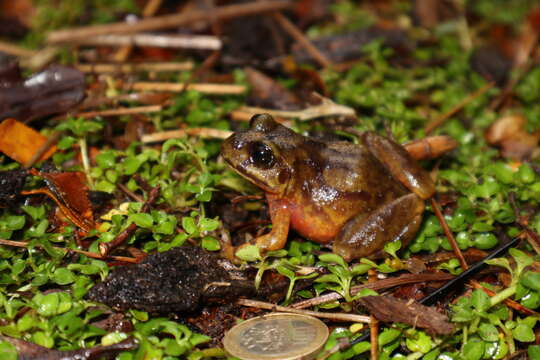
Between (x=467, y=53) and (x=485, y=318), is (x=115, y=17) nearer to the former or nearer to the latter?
(x=467, y=53)

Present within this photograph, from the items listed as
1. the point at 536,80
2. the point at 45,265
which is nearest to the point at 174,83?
the point at 45,265

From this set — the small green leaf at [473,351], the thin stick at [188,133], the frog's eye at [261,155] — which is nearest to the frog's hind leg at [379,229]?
the frog's eye at [261,155]

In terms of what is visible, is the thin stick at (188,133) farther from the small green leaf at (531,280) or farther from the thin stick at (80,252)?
the small green leaf at (531,280)

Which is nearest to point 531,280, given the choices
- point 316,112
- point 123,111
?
point 316,112

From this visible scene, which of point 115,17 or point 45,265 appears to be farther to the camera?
point 115,17

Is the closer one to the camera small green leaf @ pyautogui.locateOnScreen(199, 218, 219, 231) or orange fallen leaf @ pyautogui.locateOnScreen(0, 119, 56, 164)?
small green leaf @ pyautogui.locateOnScreen(199, 218, 219, 231)

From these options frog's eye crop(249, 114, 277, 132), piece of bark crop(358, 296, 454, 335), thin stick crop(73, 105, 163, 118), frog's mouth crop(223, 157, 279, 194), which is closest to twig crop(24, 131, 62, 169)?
thin stick crop(73, 105, 163, 118)

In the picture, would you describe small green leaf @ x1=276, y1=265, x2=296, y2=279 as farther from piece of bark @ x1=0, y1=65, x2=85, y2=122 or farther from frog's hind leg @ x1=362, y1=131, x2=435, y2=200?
piece of bark @ x1=0, y1=65, x2=85, y2=122
